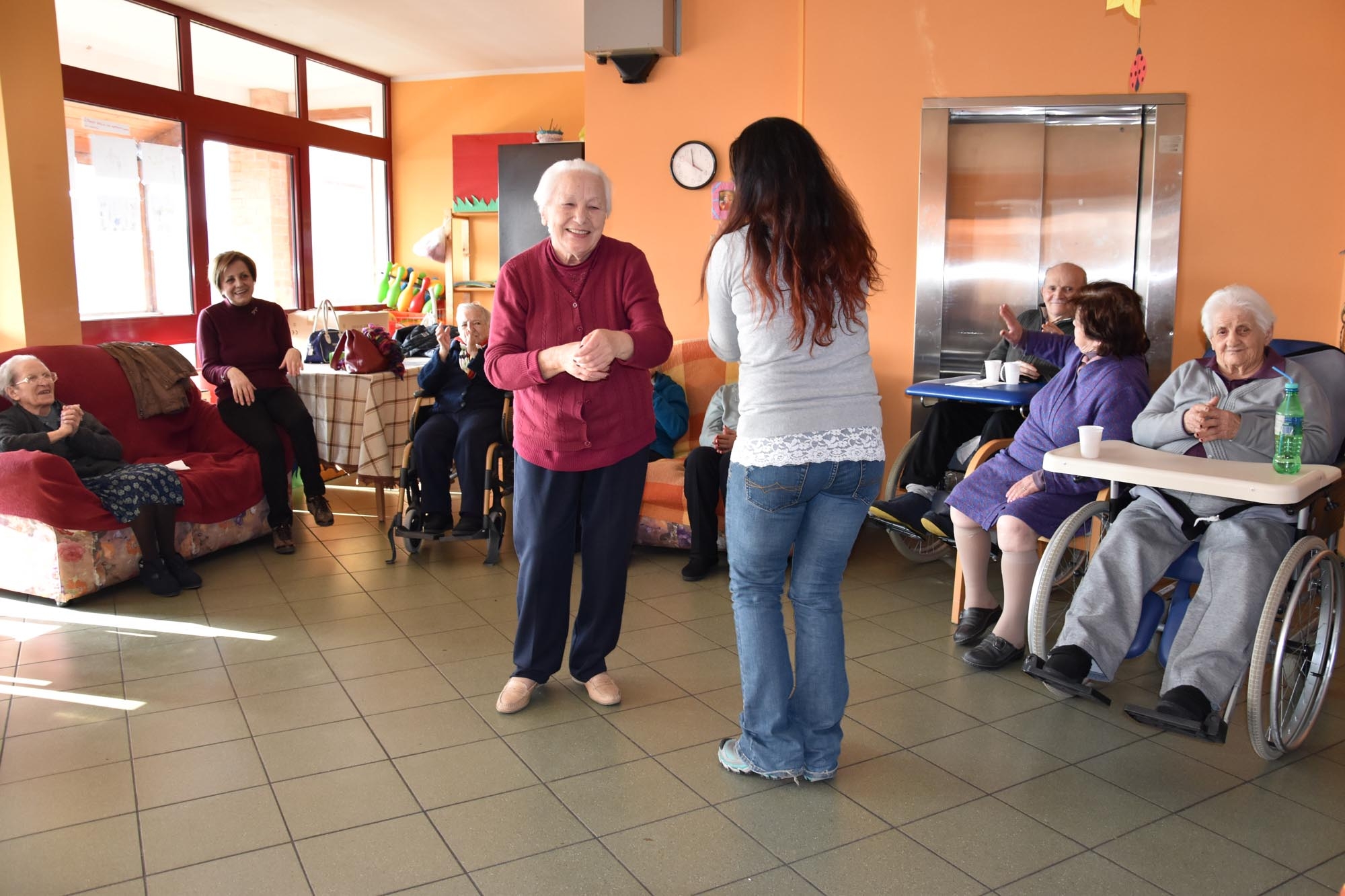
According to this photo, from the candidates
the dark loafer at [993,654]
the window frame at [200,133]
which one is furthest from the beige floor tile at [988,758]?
the window frame at [200,133]

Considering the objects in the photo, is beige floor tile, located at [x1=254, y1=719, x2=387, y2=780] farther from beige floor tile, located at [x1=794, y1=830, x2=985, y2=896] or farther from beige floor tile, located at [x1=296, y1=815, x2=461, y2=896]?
beige floor tile, located at [x1=794, y1=830, x2=985, y2=896]

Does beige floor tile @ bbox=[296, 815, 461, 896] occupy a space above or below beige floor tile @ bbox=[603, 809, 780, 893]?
above

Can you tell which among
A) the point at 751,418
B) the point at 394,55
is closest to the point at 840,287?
the point at 751,418

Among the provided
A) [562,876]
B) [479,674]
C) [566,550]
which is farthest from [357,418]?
[562,876]

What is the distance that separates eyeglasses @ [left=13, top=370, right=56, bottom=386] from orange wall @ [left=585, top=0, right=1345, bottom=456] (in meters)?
2.68

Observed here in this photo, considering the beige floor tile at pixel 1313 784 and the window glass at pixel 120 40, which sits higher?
the window glass at pixel 120 40

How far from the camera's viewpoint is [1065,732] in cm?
275

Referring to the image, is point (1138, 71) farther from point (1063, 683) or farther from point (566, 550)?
point (566, 550)

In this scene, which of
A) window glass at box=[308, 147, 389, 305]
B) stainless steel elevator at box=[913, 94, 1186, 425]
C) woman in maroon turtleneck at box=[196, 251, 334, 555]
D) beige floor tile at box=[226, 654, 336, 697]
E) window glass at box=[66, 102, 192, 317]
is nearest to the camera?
beige floor tile at box=[226, 654, 336, 697]

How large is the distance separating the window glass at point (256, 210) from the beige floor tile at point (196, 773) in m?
5.12

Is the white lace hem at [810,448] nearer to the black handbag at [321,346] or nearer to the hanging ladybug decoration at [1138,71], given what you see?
the hanging ladybug decoration at [1138,71]

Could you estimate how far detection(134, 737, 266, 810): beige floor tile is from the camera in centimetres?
238

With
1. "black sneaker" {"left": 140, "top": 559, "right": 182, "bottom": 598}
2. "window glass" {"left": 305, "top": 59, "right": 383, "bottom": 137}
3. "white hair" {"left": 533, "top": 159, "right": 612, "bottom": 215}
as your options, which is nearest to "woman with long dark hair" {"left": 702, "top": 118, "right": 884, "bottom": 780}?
"white hair" {"left": 533, "top": 159, "right": 612, "bottom": 215}

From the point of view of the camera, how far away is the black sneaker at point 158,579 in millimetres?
3875
